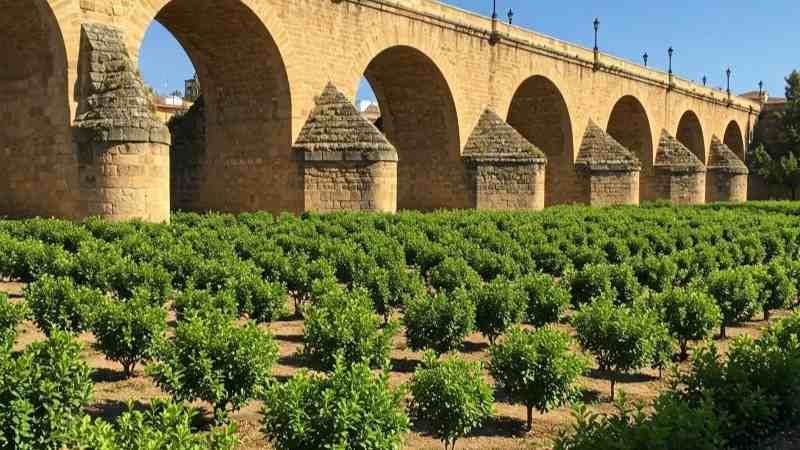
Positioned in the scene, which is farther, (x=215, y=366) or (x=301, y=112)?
(x=301, y=112)

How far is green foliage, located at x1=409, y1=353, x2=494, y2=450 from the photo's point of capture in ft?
15.0

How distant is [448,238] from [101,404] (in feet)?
24.1

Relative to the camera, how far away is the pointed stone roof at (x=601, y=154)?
2738 cm

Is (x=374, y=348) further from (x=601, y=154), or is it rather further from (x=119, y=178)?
(x=601, y=154)

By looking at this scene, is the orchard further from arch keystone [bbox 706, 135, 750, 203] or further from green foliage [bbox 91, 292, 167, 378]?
arch keystone [bbox 706, 135, 750, 203]

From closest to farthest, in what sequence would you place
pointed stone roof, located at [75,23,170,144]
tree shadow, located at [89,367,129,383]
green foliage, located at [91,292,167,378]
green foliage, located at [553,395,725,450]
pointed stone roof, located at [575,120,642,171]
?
green foliage, located at [553,395,725,450] < green foliage, located at [91,292,167,378] < tree shadow, located at [89,367,129,383] < pointed stone roof, located at [75,23,170,144] < pointed stone roof, located at [575,120,642,171]

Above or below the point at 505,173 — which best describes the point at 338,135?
above

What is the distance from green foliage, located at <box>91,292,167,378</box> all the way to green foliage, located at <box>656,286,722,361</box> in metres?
4.72

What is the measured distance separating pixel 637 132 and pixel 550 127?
7797 mm

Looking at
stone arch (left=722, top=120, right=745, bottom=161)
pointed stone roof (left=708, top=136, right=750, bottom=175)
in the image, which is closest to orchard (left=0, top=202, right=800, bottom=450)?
pointed stone roof (left=708, top=136, right=750, bottom=175)

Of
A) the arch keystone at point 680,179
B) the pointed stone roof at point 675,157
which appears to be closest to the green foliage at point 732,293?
the arch keystone at point 680,179

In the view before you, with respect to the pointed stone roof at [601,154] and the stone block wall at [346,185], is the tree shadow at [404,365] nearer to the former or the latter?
the stone block wall at [346,185]

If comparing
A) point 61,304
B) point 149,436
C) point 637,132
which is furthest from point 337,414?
point 637,132

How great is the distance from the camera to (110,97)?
1244cm
